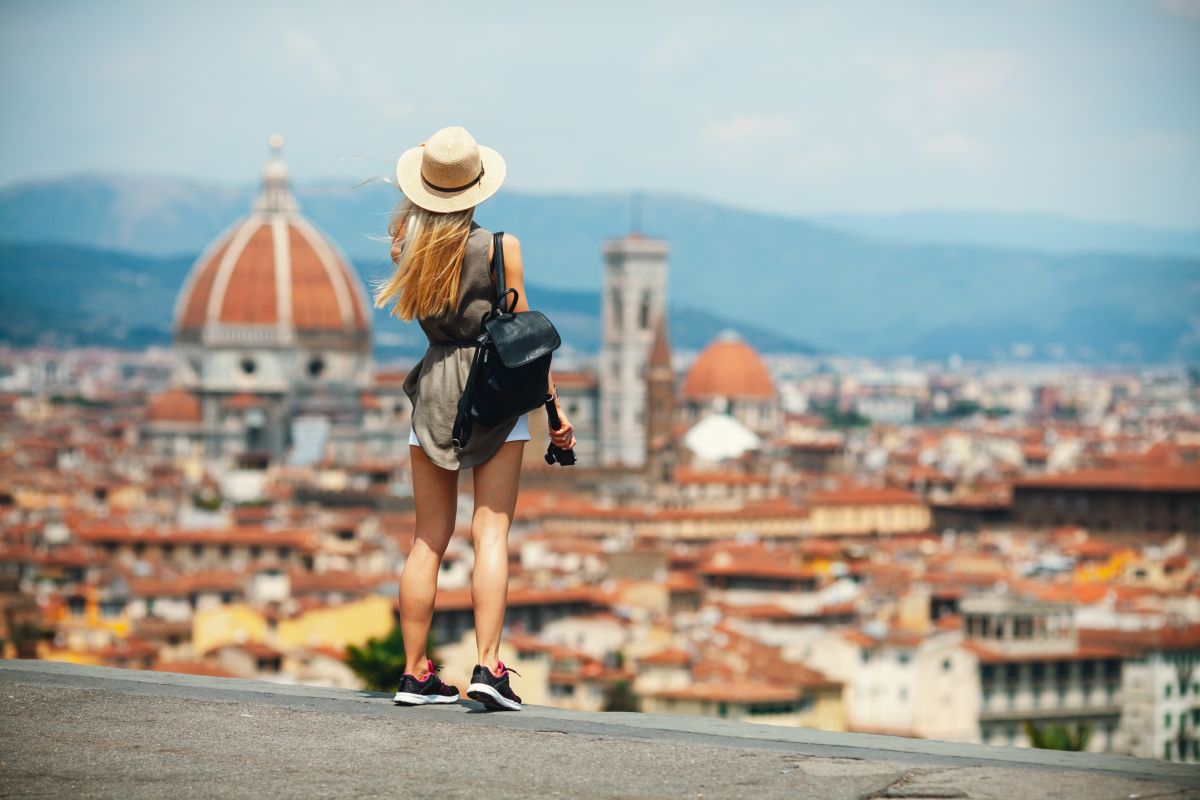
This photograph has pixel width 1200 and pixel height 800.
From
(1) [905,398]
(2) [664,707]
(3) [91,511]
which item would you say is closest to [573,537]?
(3) [91,511]

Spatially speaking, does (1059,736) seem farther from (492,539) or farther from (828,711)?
(492,539)

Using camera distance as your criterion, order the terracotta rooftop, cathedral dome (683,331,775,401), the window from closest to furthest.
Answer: the terracotta rooftop, the window, cathedral dome (683,331,775,401)

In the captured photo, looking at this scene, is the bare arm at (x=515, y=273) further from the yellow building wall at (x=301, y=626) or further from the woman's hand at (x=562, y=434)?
the yellow building wall at (x=301, y=626)

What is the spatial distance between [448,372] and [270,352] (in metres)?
82.4

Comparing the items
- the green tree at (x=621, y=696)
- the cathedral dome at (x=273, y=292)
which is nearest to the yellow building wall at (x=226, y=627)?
the green tree at (x=621, y=696)

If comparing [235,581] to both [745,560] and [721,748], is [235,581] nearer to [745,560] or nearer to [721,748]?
[745,560]

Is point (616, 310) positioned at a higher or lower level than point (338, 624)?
higher

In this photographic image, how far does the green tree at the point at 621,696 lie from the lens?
28.5 m

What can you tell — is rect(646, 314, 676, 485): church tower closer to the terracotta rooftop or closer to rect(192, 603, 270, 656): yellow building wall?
the terracotta rooftop

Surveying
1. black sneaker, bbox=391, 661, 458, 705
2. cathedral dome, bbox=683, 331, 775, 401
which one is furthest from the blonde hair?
cathedral dome, bbox=683, 331, 775, 401

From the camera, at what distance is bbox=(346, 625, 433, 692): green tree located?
23.3 metres

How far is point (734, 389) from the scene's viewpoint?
9419cm

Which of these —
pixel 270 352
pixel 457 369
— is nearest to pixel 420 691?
pixel 457 369

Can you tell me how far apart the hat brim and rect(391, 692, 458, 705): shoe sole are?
3.37 ft
